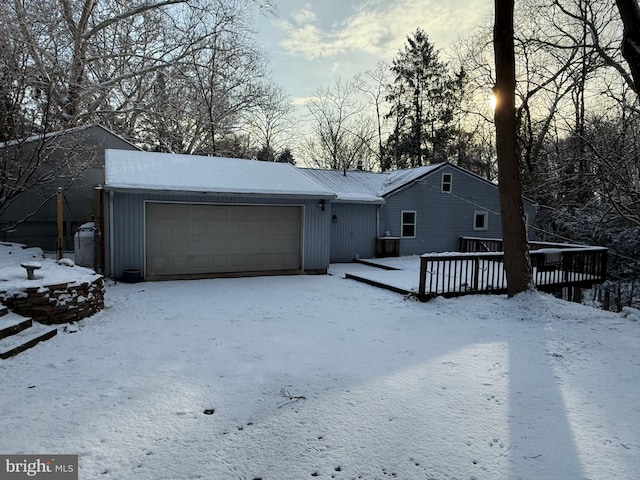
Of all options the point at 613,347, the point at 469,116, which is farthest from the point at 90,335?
the point at 469,116

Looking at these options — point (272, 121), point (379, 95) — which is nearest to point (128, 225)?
point (272, 121)

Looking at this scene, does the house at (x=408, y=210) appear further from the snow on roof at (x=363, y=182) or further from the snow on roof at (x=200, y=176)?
the snow on roof at (x=200, y=176)

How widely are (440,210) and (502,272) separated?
6.39 metres

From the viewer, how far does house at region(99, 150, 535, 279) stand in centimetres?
920

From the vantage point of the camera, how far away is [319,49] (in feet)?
49.8

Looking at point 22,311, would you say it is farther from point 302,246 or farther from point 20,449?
point 302,246

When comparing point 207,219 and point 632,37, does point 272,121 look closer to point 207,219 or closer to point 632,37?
point 207,219

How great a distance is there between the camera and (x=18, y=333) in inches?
190

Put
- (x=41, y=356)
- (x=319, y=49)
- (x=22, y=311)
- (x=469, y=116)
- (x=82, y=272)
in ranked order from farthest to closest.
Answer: (x=469, y=116) < (x=319, y=49) < (x=82, y=272) < (x=22, y=311) < (x=41, y=356)

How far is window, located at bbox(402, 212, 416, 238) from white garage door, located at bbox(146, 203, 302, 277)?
5.80 meters

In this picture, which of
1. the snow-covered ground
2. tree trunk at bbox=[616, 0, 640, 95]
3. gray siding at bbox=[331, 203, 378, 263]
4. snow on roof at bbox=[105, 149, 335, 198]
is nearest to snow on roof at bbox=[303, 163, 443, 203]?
gray siding at bbox=[331, 203, 378, 263]

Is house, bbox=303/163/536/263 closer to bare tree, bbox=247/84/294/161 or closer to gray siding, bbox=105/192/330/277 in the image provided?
gray siding, bbox=105/192/330/277

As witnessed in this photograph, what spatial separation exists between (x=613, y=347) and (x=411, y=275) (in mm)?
5607

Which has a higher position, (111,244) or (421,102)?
(421,102)
